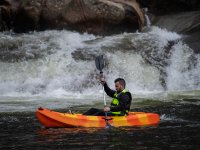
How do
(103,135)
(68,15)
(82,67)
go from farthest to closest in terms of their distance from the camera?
(68,15) < (82,67) < (103,135)

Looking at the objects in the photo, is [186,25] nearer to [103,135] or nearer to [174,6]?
[174,6]

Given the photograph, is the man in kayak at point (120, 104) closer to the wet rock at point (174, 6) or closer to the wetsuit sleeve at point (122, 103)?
the wetsuit sleeve at point (122, 103)

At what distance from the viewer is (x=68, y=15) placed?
19328 millimetres

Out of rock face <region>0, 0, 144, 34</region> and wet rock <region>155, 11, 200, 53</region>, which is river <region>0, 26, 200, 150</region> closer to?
wet rock <region>155, 11, 200, 53</region>

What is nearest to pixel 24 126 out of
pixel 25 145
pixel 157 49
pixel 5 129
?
pixel 5 129

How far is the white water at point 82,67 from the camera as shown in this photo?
15.5 m

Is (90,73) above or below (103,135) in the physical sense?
above

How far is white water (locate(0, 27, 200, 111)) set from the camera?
15541 millimetres

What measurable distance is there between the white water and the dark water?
174 inches

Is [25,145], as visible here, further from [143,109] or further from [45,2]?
[45,2]

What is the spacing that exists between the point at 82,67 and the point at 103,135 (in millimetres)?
8132

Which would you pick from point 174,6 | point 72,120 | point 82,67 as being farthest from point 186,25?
point 72,120

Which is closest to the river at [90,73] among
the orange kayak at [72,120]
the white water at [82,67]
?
the white water at [82,67]

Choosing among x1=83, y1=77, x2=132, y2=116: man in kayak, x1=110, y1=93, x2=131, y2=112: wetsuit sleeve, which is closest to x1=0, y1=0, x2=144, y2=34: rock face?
x1=83, y1=77, x2=132, y2=116: man in kayak
